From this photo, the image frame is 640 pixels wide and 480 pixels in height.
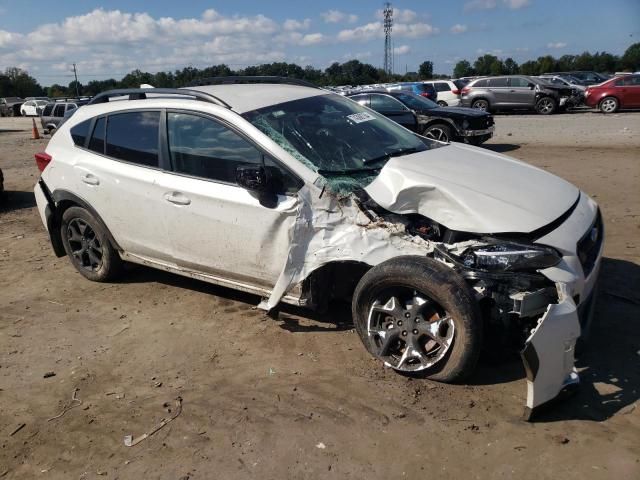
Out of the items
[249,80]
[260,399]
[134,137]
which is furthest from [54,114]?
[260,399]

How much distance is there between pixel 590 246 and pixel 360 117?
212cm

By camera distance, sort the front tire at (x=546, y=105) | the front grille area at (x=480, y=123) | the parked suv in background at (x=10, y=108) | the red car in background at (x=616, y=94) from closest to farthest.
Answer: the front grille area at (x=480, y=123) → the red car in background at (x=616, y=94) → the front tire at (x=546, y=105) → the parked suv in background at (x=10, y=108)

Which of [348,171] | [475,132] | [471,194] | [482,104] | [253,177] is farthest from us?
[482,104]

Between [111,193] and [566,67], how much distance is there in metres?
71.2

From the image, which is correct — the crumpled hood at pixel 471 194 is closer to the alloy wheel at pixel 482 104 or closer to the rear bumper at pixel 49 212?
the rear bumper at pixel 49 212

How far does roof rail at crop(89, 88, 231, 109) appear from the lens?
421cm

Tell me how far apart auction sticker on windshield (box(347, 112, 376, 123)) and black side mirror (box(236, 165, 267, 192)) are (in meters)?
1.19

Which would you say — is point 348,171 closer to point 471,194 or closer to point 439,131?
point 471,194

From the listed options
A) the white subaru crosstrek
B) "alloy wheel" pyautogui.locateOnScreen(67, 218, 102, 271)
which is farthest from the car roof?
"alloy wheel" pyautogui.locateOnScreen(67, 218, 102, 271)

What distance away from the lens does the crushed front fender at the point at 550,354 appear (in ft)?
9.09

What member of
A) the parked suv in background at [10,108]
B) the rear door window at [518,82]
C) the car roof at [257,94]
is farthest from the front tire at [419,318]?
the parked suv in background at [10,108]

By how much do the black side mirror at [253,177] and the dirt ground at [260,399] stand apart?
3.92 ft

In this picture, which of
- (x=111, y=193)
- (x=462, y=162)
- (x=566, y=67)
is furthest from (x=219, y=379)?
(x=566, y=67)

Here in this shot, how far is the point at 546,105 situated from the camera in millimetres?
23375
